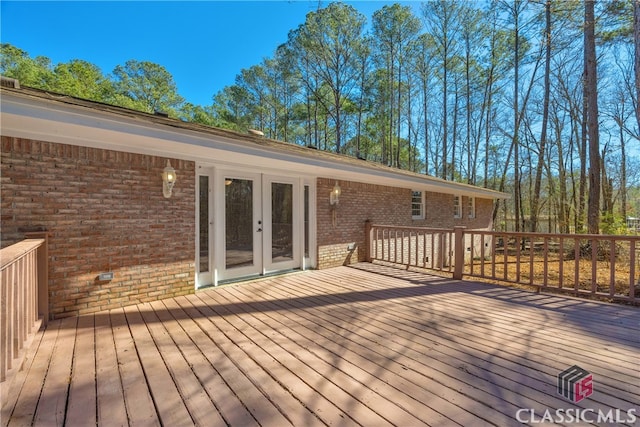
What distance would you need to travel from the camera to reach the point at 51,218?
124 inches

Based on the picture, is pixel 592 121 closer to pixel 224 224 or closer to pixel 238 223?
pixel 238 223

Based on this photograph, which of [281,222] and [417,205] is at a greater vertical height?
[417,205]

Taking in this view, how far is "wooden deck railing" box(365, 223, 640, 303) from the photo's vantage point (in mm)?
3801

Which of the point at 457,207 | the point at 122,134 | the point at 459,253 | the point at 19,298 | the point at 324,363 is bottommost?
the point at 324,363

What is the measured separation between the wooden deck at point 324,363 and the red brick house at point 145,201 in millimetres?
501

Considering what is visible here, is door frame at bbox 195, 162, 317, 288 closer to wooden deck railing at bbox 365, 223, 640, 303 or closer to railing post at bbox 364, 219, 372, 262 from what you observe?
railing post at bbox 364, 219, 372, 262

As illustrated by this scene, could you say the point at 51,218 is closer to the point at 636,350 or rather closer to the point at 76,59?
the point at 636,350

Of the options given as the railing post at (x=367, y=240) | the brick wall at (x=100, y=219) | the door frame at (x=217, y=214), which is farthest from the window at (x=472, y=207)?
the brick wall at (x=100, y=219)

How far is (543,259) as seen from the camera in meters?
6.59

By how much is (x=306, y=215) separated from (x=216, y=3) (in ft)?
15.7

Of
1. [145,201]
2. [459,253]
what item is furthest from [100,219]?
[459,253]

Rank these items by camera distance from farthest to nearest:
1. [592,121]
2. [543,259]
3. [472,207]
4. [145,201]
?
[472,207]
[592,121]
[543,259]
[145,201]

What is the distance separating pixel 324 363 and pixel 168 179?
→ 3044 mm

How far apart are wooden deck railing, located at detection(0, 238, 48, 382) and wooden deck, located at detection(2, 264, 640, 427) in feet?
0.56
